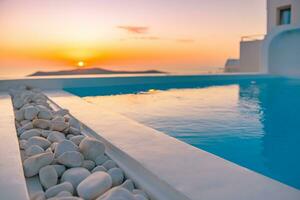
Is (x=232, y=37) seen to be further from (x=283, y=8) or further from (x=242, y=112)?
Answer: (x=242, y=112)

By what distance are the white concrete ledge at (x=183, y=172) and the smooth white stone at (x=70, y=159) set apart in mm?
311

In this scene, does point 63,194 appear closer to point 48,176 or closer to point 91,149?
point 48,176

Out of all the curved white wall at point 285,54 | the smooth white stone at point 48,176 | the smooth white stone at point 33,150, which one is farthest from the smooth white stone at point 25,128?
the curved white wall at point 285,54

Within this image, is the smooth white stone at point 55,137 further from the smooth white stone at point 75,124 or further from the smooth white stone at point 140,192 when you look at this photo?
the smooth white stone at point 140,192

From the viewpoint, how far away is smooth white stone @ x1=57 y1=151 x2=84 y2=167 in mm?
2236

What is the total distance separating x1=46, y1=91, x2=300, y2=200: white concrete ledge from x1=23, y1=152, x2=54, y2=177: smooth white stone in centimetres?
51

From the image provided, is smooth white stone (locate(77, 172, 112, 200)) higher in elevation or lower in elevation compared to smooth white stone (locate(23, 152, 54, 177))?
lower

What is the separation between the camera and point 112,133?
3008mm

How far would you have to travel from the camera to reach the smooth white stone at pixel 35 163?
2123 mm

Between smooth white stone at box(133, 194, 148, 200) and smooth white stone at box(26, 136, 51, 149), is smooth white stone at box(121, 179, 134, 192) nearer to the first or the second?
smooth white stone at box(133, 194, 148, 200)

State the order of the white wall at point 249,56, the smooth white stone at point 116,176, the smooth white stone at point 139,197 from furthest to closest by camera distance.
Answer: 1. the white wall at point 249,56
2. the smooth white stone at point 116,176
3. the smooth white stone at point 139,197

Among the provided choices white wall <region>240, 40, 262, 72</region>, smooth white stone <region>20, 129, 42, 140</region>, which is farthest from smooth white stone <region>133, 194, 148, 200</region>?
white wall <region>240, 40, 262, 72</region>

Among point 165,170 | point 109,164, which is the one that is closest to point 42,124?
point 109,164

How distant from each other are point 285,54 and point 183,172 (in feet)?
48.0
